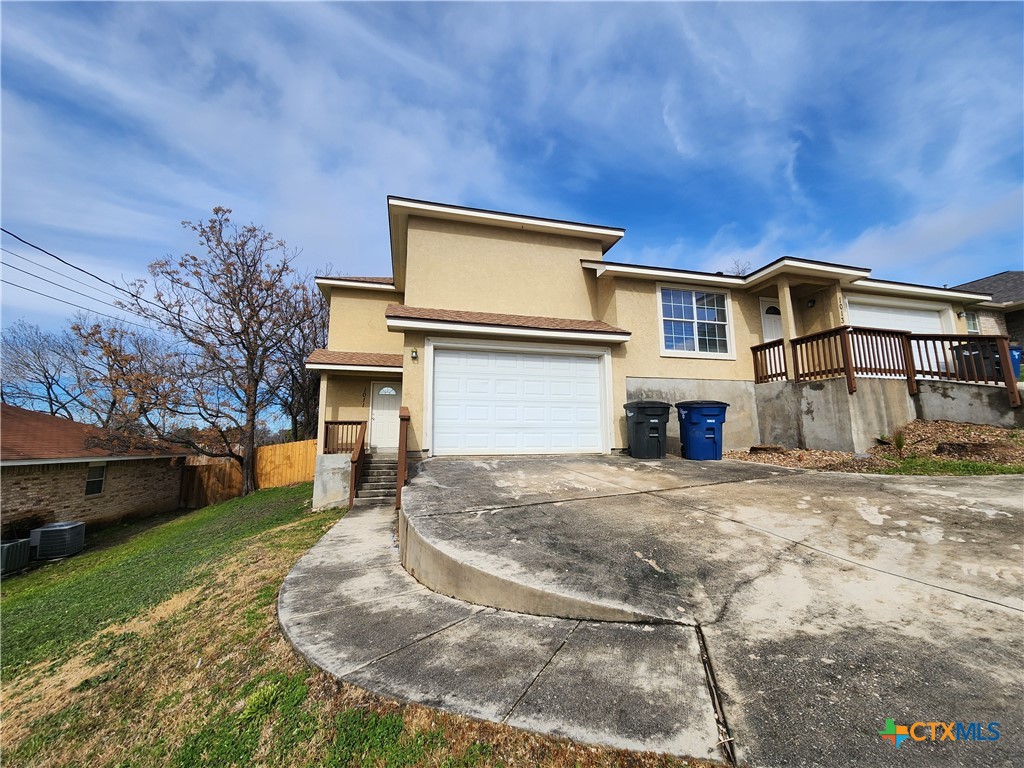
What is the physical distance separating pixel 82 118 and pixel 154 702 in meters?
15.1

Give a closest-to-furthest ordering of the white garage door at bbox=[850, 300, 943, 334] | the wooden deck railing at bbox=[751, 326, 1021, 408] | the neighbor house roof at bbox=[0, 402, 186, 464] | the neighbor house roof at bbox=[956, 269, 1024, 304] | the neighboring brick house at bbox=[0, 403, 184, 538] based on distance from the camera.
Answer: the wooden deck railing at bbox=[751, 326, 1021, 408] → the white garage door at bbox=[850, 300, 943, 334] → the neighboring brick house at bbox=[0, 403, 184, 538] → the neighbor house roof at bbox=[0, 402, 186, 464] → the neighbor house roof at bbox=[956, 269, 1024, 304]

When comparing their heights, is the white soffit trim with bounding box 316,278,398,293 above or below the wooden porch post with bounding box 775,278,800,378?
above

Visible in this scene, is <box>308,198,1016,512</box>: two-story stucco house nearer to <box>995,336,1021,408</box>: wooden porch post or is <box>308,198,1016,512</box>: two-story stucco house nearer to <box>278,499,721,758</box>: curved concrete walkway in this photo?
<box>995,336,1021,408</box>: wooden porch post

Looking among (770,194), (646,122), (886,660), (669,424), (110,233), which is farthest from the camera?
(110,233)

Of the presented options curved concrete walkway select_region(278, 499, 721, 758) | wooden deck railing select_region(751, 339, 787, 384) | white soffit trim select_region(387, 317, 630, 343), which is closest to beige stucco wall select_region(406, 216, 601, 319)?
white soffit trim select_region(387, 317, 630, 343)

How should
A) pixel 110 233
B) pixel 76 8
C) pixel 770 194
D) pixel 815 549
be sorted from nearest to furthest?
pixel 815 549, pixel 76 8, pixel 770 194, pixel 110 233

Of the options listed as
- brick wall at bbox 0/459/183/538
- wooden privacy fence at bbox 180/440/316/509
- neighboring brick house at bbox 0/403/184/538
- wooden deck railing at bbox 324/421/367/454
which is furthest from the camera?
wooden privacy fence at bbox 180/440/316/509

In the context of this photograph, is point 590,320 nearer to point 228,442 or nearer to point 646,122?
point 646,122

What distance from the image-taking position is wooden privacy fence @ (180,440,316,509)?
53.6 feet

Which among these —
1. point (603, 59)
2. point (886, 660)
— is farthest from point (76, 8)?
point (886, 660)

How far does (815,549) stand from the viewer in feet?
10.3

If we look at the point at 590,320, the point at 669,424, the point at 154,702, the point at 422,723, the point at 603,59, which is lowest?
the point at 154,702

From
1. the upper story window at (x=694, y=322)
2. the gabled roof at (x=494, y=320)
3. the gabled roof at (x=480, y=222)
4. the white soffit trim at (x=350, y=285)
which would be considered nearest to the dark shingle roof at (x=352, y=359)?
the white soffit trim at (x=350, y=285)

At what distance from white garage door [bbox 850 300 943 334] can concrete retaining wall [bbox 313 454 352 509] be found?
15.1 metres
